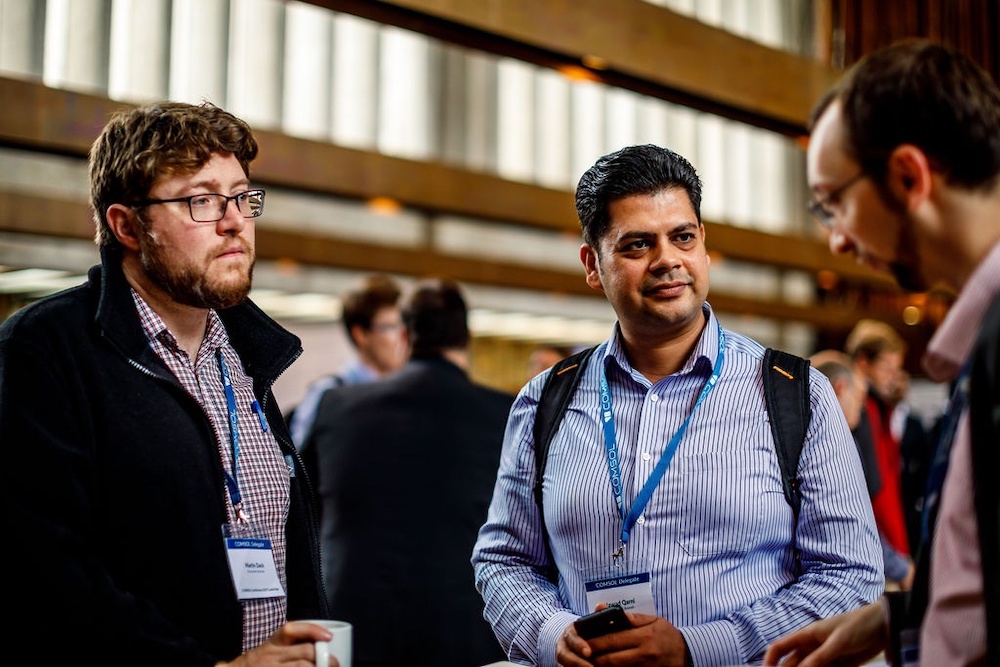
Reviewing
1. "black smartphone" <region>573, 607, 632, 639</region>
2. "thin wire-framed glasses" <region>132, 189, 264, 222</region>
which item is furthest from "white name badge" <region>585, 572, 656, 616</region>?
"thin wire-framed glasses" <region>132, 189, 264, 222</region>

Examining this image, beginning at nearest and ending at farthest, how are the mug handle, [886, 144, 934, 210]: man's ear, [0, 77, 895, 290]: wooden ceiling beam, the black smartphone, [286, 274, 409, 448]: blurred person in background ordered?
[886, 144, 934, 210]: man's ear, the mug handle, the black smartphone, [0, 77, 895, 290]: wooden ceiling beam, [286, 274, 409, 448]: blurred person in background

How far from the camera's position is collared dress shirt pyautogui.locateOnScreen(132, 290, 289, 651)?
67.6 inches

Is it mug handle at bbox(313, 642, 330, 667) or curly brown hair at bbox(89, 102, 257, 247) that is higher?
curly brown hair at bbox(89, 102, 257, 247)

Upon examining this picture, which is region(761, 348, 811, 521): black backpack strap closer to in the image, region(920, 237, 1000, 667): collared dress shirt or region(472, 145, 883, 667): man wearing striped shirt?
region(472, 145, 883, 667): man wearing striped shirt

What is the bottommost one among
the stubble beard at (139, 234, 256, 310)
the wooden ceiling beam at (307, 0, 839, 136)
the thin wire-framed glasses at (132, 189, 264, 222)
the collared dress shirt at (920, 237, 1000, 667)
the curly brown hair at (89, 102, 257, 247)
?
the collared dress shirt at (920, 237, 1000, 667)

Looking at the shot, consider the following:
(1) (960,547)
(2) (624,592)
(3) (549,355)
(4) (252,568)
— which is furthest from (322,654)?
(3) (549,355)

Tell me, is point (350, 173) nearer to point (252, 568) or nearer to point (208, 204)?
point (208, 204)

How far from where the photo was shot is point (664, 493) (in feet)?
5.85

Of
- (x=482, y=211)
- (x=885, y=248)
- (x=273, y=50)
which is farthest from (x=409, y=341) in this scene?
(x=273, y=50)

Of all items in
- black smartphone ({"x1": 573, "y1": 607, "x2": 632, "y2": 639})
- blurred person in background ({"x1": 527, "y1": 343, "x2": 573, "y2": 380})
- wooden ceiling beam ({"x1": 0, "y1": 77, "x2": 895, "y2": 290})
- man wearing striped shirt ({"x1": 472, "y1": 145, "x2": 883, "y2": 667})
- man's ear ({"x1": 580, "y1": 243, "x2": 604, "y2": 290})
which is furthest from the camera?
blurred person in background ({"x1": 527, "y1": 343, "x2": 573, "y2": 380})

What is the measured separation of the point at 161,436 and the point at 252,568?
0.27 m

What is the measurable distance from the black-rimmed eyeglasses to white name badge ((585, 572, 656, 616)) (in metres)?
0.71

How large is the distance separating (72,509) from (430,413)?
68.7 inches

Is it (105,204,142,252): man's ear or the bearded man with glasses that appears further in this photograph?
(105,204,142,252): man's ear
